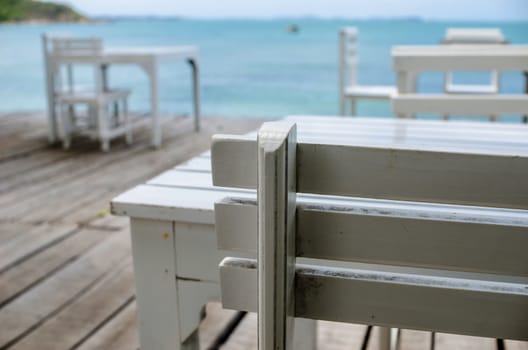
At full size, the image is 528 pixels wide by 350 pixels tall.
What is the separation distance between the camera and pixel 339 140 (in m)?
0.68

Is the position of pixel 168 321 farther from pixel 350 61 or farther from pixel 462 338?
pixel 350 61

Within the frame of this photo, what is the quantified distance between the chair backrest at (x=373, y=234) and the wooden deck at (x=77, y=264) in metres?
0.95

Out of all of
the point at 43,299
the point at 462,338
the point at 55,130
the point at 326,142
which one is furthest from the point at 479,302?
the point at 55,130

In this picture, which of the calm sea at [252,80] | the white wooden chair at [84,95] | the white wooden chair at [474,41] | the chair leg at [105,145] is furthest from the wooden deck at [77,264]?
the calm sea at [252,80]

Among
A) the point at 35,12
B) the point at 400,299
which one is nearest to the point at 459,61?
the point at 400,299

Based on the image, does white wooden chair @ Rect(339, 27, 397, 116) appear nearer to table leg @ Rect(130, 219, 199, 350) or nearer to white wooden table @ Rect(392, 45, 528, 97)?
white wooden table @ Rect(392, 45, 528, 97)

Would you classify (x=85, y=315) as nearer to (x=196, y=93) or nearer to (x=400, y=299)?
(x=400, y=299)

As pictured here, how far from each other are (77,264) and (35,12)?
39317 mm

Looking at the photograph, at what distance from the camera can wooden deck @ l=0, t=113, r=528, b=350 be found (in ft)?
5.04

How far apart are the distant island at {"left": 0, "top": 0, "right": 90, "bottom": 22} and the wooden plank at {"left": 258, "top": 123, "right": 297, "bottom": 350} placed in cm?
3519

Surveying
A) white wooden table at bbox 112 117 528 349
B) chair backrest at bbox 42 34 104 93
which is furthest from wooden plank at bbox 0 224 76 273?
chair backrest at bbox 42 34 104 93

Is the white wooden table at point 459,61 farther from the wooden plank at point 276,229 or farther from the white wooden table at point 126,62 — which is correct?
the white wooden table at point 126,62

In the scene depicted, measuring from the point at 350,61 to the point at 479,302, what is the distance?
149 inches

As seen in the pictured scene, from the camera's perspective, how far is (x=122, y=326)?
5.27ft
